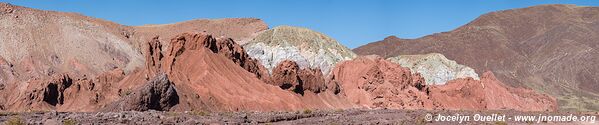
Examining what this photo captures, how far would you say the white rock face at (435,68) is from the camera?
12035 centimetres

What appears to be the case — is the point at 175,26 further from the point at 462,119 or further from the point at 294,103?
the point at 462,119

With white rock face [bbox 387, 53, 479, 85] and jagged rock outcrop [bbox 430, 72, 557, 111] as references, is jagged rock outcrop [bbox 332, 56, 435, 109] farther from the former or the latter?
white rock face [bbox 387, 53, 479, 85]

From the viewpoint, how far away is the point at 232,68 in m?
52.2

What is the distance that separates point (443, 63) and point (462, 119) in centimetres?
8262

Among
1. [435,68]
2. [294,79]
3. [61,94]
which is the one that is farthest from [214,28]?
[61,94]

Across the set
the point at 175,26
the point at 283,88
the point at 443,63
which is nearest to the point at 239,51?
the point at 283,88

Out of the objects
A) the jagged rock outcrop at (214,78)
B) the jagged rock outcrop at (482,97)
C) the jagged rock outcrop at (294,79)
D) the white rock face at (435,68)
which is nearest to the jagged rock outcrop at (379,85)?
the jagged rock outcrop at (482,97)

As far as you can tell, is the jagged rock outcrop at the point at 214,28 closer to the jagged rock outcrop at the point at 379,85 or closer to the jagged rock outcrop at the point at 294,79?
the jagged rock outcrop at the point at 379,85

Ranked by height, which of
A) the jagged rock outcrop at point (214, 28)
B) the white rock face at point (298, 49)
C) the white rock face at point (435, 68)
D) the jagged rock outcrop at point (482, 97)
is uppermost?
the jagged rock outcrop at point (214, 28)

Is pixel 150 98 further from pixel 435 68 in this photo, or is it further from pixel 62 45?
pixel 435 68

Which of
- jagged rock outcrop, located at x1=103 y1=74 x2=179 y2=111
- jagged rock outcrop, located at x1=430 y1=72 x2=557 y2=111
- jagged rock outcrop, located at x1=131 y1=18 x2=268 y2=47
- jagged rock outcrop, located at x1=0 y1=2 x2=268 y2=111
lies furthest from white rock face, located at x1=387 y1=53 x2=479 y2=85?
jagged rock outcrop, located at x1=103 y1=74 x2=179 y2=111

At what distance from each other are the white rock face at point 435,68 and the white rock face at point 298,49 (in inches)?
481

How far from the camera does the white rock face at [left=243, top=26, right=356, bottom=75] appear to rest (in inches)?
4215

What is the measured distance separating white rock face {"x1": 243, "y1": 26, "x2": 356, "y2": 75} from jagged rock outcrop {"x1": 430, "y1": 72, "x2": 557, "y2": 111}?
89.4ft
